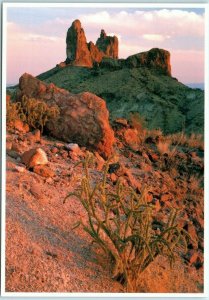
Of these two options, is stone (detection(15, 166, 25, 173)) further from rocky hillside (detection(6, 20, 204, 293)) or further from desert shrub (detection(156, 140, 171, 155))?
desert shrub (detection(156, 140, 171, 155))

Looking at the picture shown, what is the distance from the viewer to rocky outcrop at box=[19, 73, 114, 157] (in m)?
6.17

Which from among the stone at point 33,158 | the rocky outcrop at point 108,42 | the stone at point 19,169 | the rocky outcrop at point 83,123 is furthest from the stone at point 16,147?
the rocky outcrop at point 108,42

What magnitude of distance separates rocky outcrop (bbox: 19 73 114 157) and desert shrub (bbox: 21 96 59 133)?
8cm

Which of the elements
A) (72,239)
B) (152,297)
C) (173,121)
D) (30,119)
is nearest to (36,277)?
(72,239)

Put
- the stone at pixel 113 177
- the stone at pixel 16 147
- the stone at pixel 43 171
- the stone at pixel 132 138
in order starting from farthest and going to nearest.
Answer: the stone at pixel 132 138 → the stone at pixel 113 177 → the stone at pixel 16 147 → the stone at pixel 43 171

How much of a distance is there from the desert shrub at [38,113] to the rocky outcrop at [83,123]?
0.08 meters

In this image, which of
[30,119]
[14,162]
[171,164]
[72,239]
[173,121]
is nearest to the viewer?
[72,239]

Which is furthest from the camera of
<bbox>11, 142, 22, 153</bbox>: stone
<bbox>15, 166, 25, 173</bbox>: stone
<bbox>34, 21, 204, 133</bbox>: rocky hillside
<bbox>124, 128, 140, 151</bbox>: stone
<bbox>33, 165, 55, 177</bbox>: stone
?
<bbox>34, 21, 204, 133</bbox>: rocky hillside

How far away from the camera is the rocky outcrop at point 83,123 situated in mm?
6168

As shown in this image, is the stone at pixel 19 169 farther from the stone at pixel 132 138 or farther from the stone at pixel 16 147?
A: the stone at pixel 132 138

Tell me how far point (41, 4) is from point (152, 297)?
2410 mm

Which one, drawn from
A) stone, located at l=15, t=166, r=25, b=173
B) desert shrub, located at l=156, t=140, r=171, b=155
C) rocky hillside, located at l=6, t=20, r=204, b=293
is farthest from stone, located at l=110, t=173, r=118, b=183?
desert shrub, located at l=156, t=140, r=171, b=155

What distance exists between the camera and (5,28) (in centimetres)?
454
